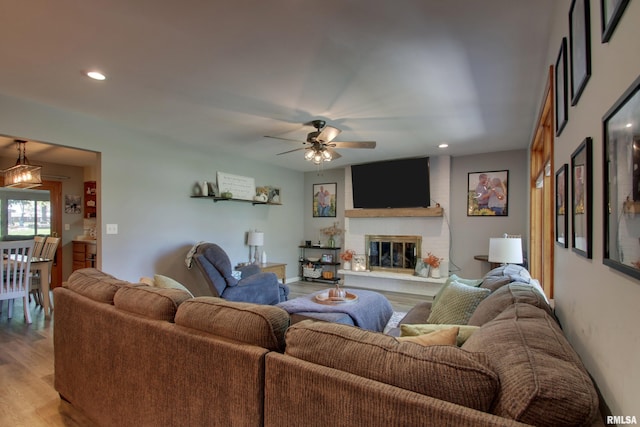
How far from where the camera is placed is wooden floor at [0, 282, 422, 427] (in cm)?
197

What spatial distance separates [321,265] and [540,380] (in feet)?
20.1

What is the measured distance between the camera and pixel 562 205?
1.58 meters

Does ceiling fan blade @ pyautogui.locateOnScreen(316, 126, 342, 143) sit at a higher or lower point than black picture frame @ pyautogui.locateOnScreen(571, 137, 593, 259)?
higher

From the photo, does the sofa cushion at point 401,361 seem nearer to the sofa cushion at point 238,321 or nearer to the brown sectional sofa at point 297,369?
the brown sectional sofa at point 297,369

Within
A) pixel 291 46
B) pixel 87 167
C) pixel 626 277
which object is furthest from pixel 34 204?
pixel 626 277

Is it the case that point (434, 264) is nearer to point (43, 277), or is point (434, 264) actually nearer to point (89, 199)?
point (43, 277)

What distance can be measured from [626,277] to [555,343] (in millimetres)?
322

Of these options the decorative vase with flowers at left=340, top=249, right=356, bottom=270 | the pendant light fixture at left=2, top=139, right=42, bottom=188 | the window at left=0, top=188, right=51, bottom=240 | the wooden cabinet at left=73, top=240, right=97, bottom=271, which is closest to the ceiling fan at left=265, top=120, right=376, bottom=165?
the decorative vase with flowers at left=340, top=249, right=356, bottom=270

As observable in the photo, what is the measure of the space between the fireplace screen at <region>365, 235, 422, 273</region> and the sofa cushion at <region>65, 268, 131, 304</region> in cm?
488

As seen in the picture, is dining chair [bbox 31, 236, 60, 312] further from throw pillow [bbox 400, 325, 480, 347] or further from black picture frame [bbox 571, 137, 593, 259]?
black picture frame [bbox 571, 137, 593, 259]

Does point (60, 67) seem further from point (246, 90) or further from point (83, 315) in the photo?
point (83, 315)

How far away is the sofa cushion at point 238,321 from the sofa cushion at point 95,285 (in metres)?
0.65

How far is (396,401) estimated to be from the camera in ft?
2.78

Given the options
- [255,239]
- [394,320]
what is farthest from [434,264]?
[255,239]
